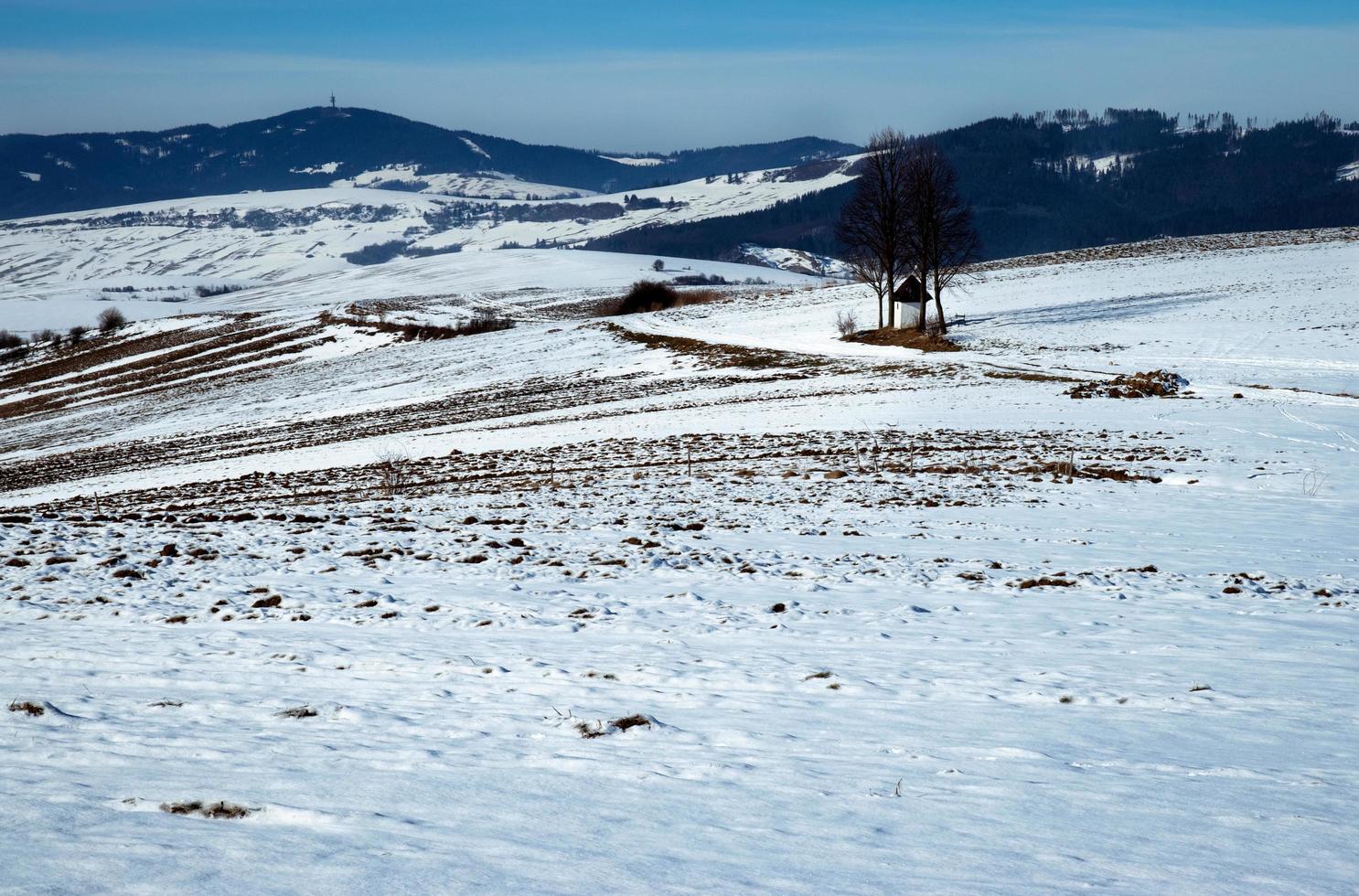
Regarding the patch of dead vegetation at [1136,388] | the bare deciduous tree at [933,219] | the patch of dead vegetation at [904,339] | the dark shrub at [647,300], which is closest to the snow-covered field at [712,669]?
the patch of dead vegetation at [1136,388]

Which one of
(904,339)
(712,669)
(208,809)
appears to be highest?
(904,339)

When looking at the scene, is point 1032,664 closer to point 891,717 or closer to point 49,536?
point 891,717

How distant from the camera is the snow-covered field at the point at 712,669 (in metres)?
4.98

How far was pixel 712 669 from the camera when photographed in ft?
26.8

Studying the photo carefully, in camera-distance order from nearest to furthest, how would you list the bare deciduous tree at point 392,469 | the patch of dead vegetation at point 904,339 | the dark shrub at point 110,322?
the bare deciduous tree at point 392,469 < the patch of dead vegetation at point 904,339 < the dark shrub at point 110,322

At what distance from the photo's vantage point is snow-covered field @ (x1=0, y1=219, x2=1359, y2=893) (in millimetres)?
4984

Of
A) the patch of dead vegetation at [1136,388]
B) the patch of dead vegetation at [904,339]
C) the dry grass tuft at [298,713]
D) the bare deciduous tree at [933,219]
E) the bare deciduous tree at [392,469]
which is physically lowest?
the bare deciduous tree at [392,469]

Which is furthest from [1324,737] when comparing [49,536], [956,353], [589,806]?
[956,353]

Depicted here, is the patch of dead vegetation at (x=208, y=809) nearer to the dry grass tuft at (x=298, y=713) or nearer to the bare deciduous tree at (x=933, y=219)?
the dry grass tuft at (x=298, y=713)

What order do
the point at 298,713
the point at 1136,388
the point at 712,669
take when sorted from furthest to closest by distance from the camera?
the point at 1136,388 < the point at 712,669 < the point at 298,713

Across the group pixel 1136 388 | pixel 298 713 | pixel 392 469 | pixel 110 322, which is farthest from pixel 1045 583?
pixel 110 322

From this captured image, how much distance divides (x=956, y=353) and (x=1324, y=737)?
145 ft

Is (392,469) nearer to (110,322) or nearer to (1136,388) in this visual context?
(1136,388)

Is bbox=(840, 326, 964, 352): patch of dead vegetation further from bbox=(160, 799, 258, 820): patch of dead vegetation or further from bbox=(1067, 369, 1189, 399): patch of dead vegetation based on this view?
bbox=(160, 799, 258, 820): patch of dead vegetation
